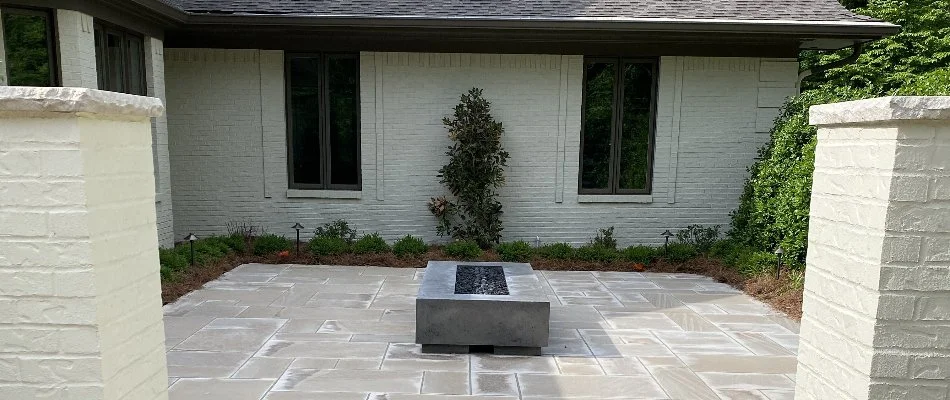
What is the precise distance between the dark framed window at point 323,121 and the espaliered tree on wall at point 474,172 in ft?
4.62

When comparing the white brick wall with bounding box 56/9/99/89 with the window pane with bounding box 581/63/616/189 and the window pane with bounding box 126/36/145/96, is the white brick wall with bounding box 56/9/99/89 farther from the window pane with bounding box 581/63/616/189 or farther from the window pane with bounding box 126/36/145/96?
the window pane with bounding box 581/63/616/189

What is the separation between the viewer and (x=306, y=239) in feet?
27.8

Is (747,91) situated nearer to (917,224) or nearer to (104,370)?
(917,224)

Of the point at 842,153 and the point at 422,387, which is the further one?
the point at 422,387

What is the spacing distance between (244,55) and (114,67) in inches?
69.8

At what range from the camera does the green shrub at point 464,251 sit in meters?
7.74

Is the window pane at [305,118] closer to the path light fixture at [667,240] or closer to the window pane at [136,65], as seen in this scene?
the window pane at [136,65]

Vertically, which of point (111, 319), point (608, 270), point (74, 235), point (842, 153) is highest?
point (842, 153)

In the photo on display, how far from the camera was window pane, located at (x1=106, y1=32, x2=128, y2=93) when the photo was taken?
6637mm

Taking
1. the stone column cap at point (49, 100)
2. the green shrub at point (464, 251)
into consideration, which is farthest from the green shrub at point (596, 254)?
the stone column cap at point (49, 100)

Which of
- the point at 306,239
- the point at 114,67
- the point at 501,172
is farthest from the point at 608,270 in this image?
the point at 114,67

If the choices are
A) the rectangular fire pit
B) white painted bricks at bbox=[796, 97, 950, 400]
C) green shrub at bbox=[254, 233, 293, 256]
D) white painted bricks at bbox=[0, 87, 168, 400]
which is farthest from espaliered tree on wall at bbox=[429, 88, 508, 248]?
white painted bricks at bbox=[0, 87, 168, 400]

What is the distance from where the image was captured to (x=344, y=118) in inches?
331

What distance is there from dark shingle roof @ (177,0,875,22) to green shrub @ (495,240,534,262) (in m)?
3.08
